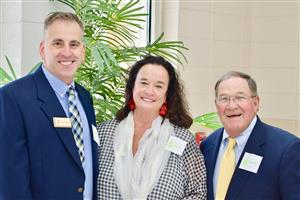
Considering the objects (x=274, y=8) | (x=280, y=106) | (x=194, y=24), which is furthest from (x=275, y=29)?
(x=194, y=24)

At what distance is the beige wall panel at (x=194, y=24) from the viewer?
4.96m

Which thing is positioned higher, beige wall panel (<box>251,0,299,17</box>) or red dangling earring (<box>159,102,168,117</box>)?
beige wall panel (<box>251,0,299,17</box>)

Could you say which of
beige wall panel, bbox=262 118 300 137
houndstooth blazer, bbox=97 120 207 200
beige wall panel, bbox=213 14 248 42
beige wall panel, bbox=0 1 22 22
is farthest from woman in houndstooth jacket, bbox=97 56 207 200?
beige wall panel, bbox=262 118 300 137

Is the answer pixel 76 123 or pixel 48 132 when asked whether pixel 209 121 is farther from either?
pixel 48 132

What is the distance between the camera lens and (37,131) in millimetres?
2186

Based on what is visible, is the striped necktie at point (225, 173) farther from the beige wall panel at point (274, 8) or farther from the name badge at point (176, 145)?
the beige wall panel at point (274, 8)

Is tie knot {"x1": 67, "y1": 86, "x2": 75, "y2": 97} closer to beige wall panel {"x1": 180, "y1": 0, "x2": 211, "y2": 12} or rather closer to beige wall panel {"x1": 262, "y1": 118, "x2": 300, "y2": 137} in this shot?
beige wall panel {"x1": 180, "y1": 0, "x2": 211, "y2": 12}

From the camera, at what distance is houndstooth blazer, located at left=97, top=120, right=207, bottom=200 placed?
2549 mm

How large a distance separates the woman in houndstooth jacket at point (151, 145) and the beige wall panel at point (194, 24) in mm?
2239

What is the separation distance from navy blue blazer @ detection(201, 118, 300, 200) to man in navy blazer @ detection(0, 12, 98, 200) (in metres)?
0.73

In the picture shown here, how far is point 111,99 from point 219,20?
86.9 inches

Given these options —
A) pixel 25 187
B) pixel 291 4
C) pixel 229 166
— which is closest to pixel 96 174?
pixel 25 187

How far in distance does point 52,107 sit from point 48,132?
5.2 inches

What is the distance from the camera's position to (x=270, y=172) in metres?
2.40
